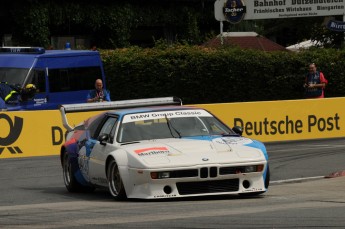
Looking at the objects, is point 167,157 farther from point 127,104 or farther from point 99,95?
point 99,95

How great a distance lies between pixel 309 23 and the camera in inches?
1842

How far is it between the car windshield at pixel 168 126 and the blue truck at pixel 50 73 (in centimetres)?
1190

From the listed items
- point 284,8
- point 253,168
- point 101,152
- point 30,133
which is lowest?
point 30,133

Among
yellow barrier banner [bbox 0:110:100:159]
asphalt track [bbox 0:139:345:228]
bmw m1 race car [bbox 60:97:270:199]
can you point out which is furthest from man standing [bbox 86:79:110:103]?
bmw m1 race car [bbox 60:97:270:199]

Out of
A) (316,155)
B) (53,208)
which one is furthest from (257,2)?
(53,208)

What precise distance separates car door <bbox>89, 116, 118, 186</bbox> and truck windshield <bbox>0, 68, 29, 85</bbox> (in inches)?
469

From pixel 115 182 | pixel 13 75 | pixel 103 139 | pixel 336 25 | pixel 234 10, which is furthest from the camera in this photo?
pixel 234 10

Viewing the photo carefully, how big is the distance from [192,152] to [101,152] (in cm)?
153

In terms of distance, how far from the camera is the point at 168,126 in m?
13.0

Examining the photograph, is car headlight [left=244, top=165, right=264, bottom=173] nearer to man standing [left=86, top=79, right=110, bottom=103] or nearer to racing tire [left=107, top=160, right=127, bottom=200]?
racing tire [left=107, top=160, right=127, bottom=200]

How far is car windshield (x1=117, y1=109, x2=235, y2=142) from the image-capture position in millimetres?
12875

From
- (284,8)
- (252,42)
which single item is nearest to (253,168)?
(284,8)

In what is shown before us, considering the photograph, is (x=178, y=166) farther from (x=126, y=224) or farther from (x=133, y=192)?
(x=126, y=224)

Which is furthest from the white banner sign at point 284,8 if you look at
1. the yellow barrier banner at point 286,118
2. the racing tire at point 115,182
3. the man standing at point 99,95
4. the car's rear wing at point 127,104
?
the racing tire at point 115,182
